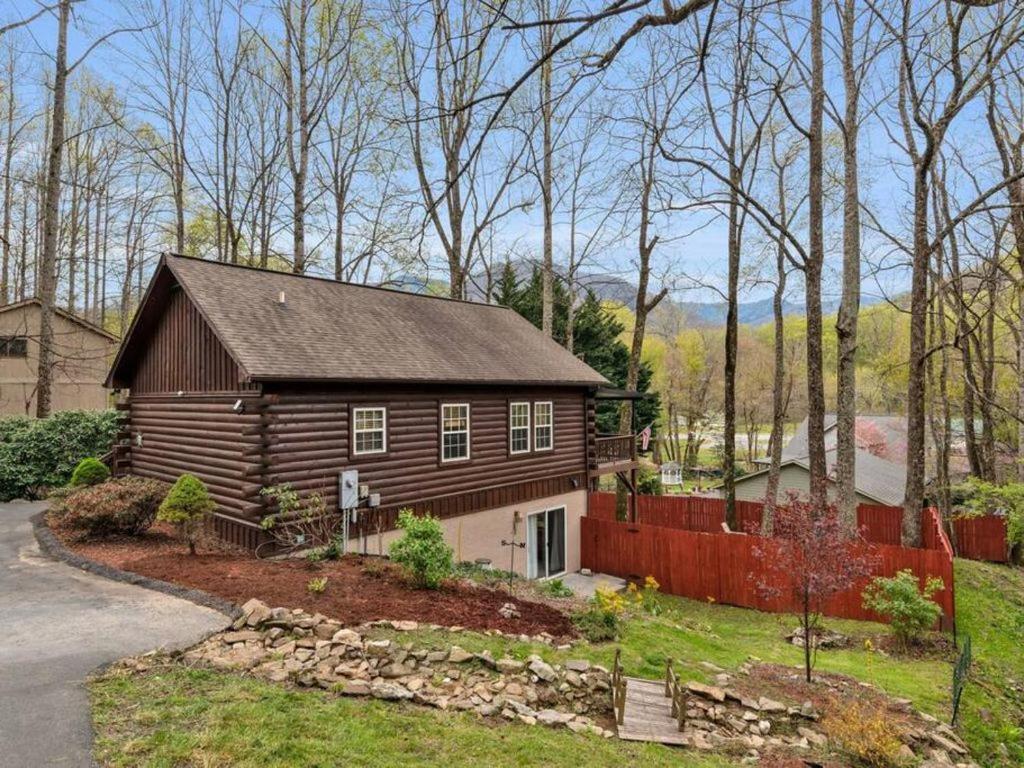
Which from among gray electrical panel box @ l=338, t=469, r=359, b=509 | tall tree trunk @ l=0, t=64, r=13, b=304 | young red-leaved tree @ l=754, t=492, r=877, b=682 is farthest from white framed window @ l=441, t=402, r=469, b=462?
tall tree trunk @ l=0, t=64, r=13, b=304

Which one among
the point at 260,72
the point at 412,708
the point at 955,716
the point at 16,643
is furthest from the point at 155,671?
the point at 260,72

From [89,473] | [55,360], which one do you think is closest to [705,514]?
[89,473]

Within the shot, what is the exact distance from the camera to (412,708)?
533 cm

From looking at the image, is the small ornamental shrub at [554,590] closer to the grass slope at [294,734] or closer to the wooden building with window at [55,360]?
the grass slope at [294,734]

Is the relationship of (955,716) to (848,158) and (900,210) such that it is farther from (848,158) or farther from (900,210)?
(900,210)

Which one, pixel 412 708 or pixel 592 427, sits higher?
pixel 592 427

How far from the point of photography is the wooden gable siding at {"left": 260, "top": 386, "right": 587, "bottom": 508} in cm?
1105

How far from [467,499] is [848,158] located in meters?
11.3

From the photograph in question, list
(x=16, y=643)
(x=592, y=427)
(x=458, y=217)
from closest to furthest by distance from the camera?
(x=16, y=643) → (x=592, y=427) → (x=458, y=217)

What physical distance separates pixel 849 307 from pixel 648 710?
9.63m

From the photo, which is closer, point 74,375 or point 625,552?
point 625,552

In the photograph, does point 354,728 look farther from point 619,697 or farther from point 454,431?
point 454,431

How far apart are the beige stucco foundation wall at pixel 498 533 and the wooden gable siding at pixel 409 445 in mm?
705

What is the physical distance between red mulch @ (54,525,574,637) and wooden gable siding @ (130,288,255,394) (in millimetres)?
3287
